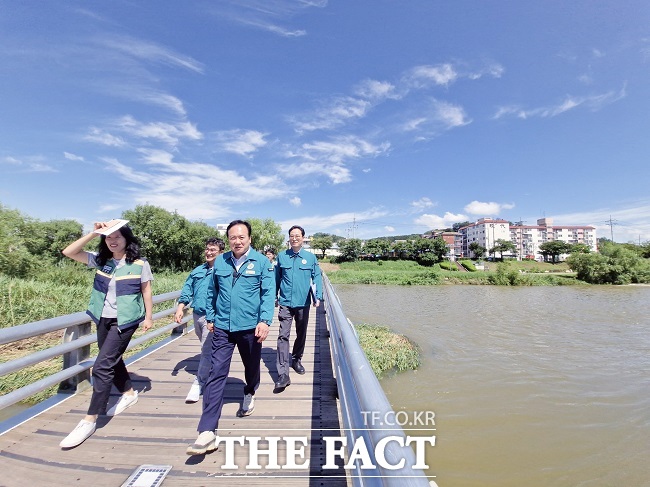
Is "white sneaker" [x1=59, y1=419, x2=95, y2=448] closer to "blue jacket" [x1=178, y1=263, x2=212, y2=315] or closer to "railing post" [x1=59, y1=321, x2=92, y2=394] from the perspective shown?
"railing post" [x1=59, y1=321, x2=92, y2=394]

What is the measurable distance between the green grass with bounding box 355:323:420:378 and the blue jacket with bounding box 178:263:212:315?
524 centimetres

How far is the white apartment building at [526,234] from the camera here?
313 ft

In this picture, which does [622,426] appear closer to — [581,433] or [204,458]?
[581,433]

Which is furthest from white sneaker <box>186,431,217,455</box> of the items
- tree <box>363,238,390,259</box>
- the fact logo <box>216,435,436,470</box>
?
tree <box>363,238,390,259</box>

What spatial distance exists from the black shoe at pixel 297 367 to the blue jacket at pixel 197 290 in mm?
1347

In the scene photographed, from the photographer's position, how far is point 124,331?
9.30ft

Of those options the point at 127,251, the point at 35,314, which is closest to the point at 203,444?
the point at 127,251

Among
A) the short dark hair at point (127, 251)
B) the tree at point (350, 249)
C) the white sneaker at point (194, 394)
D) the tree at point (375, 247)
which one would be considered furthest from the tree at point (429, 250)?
the short dark hair at point (127, 251)

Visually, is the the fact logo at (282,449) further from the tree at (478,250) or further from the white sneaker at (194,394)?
the tree at (478,250)

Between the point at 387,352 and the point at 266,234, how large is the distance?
180ft

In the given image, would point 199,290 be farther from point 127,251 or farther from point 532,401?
point 532,401

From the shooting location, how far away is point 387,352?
367 inches

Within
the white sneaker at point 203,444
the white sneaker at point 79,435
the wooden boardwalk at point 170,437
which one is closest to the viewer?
the wooden boardwalk at point 170,437

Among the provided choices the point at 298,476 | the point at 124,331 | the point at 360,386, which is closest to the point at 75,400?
the point at 124,331
